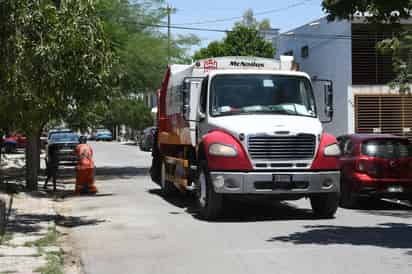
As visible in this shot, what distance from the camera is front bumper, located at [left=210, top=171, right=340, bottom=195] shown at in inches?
504

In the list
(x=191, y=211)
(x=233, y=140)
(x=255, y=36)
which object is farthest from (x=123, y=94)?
(x=255, y=36)

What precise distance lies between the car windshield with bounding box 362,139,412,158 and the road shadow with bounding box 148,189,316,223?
1.80 metres

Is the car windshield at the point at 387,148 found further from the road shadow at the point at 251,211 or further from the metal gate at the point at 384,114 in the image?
the metal gate at the point at 384,114

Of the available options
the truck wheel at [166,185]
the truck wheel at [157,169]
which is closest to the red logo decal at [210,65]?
Result: the truck wheel at [166,185]

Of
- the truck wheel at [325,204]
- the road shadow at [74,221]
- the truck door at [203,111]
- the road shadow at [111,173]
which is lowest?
the road shadow at [111,173]

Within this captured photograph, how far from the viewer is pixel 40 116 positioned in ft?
39.4

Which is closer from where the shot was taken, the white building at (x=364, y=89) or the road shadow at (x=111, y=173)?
the road shadow at (x=111, y=173)

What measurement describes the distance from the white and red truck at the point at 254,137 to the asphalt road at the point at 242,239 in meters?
0.63

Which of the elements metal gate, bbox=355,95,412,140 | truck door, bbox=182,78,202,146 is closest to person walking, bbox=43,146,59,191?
truck door, bbox=182,78,202,146

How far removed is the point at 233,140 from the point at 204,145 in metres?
0.63

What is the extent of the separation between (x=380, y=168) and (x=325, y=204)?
213 cm

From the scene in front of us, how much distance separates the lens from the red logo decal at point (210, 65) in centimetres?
1509

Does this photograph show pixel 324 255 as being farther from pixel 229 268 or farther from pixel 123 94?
pixel 123 94

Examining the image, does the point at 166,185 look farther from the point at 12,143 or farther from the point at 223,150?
the point at 12,143
